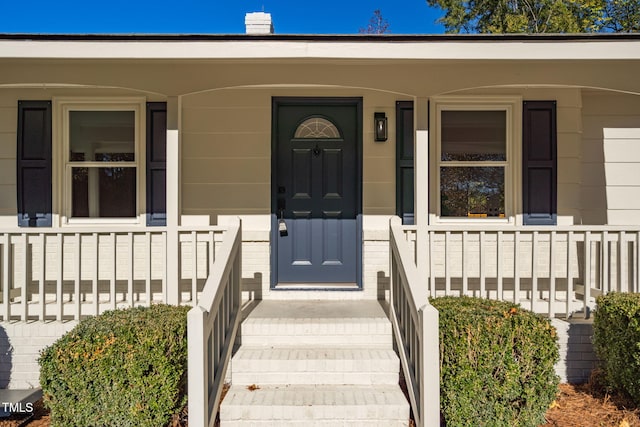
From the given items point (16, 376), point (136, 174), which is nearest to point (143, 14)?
point (136, 174)

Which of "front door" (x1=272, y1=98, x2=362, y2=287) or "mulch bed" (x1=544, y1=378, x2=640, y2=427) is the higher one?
"front door" (x1=272, y1=98, x2=362, y2=287)

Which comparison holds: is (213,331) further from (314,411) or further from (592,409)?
(592,409)

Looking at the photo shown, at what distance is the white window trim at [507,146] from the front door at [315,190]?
2.63ft

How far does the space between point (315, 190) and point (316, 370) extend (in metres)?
2.03

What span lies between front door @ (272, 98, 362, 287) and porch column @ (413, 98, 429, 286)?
3.16 ft

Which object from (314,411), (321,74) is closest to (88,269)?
(314,411)

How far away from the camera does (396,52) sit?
11.9ft

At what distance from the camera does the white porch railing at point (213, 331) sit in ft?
9.00

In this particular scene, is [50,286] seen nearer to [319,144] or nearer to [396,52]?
[319,144]

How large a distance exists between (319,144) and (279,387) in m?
2.54

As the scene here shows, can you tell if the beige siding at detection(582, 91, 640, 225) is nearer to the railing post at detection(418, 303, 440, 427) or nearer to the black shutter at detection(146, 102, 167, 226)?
the railing post at detection(418, 303, 440, 427)

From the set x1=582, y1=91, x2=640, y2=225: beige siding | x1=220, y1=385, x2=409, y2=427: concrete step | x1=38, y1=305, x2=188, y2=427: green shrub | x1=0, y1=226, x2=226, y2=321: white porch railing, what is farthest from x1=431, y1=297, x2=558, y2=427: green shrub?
x1=582, y1=91, x2=640, y2=225: beige siding

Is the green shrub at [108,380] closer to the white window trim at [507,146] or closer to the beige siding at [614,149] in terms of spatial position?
the white window trim at [507,146]

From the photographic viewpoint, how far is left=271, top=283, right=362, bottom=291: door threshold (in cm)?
478
